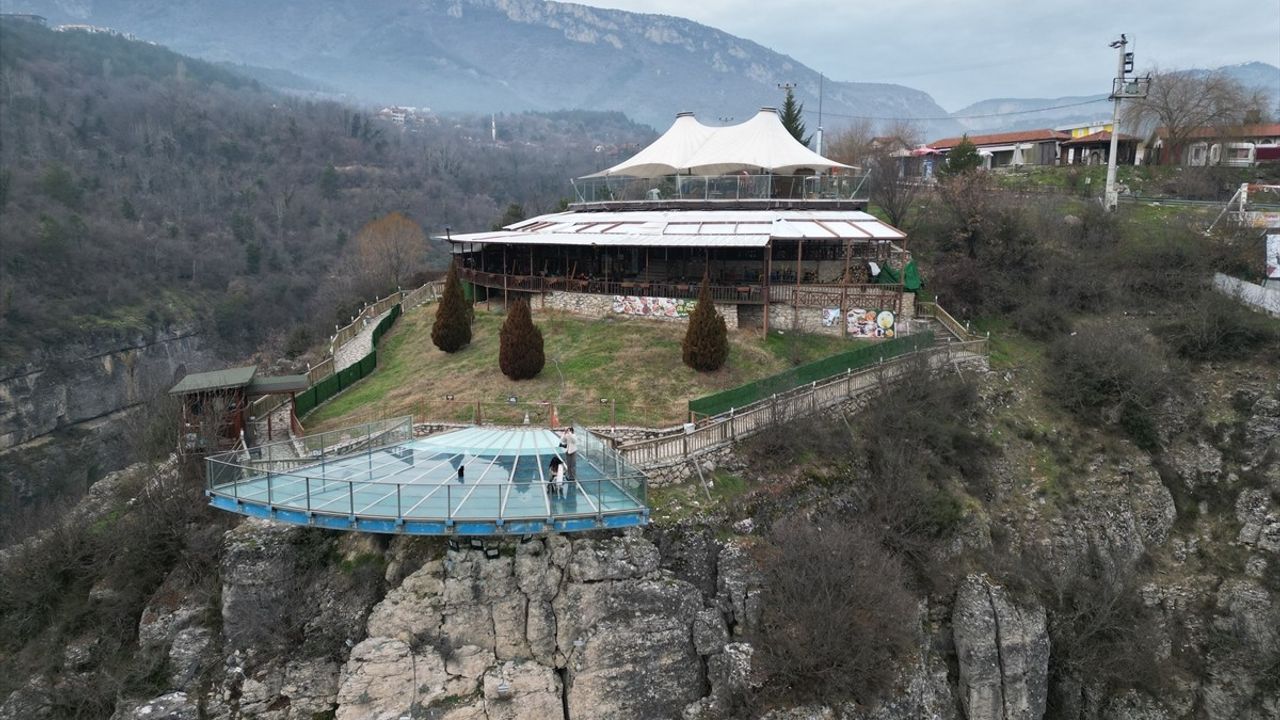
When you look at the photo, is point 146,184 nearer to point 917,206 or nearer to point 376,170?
point 376,170

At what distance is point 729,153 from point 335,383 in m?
21.0

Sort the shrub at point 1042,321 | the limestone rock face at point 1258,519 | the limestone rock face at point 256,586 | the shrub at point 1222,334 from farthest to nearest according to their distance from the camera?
the shrub at point 1042,321 < the shrub at point 1222,334 < the limestone rock face at point 1258,519 < the limestone rock face at point 256,586

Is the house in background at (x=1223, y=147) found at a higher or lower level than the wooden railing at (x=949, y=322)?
higher

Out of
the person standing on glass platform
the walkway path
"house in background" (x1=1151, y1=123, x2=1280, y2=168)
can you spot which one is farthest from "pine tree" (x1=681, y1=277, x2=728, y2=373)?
"house in background" (x1=1151, y1=123, x2=1280, y2=168)

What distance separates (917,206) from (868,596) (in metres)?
29.8

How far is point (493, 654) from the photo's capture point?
17.0 metres

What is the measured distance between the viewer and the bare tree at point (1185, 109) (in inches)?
1779

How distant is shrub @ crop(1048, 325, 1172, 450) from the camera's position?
25188 mm

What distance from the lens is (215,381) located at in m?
21.8

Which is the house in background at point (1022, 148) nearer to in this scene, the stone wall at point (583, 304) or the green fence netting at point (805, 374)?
the green fence netting at point (805, 374)

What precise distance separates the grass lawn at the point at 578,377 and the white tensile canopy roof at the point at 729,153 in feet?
36.1

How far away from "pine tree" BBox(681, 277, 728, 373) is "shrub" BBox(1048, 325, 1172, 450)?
12.5 meters

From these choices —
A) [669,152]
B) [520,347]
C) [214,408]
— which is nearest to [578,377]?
[520,347]

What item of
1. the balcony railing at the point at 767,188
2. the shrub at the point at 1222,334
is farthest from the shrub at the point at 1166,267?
the balcony railing at the point at 767,188
